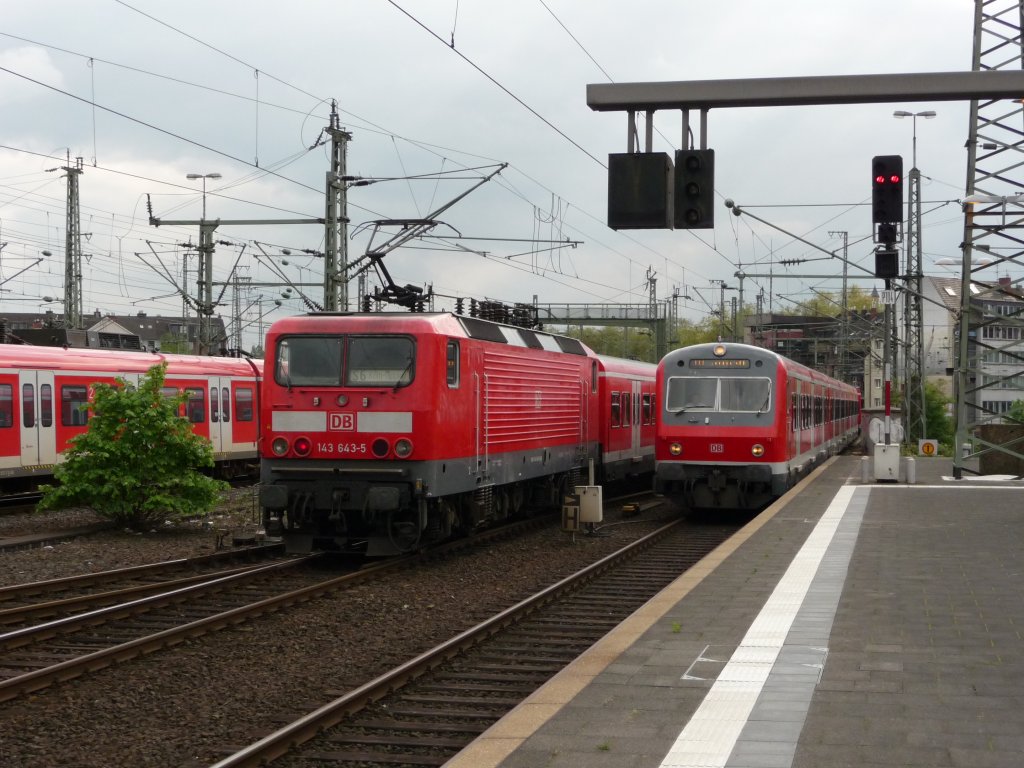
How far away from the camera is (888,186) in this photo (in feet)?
49.8

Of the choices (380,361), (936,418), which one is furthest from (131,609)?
(936,418)

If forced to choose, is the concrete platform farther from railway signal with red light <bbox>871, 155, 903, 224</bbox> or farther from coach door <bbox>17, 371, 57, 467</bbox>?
coach door <bbox>17, 371, 57, 467</bbox>

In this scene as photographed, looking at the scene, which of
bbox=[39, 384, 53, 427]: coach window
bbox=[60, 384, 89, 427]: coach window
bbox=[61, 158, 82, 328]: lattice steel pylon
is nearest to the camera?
bbox=[39, 384, 53, 427]: coach window

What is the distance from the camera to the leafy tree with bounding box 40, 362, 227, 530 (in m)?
17.2

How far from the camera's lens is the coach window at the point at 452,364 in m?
14.5

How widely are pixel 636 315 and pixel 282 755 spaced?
167 feet

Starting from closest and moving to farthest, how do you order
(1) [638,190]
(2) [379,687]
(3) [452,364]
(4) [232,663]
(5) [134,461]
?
(2) [379,687] → (4) [232,663] → (1) [638,190] → (3) [452,364] → (5) [134,461]

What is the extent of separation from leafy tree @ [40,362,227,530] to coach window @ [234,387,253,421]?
1079 centimetres

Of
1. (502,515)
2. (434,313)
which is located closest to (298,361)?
(434,313)

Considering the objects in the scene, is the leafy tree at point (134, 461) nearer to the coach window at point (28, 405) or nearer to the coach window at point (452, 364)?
the coach window at point (28, 405)

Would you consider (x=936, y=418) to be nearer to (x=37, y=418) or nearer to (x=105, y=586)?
(x=37, y=418)

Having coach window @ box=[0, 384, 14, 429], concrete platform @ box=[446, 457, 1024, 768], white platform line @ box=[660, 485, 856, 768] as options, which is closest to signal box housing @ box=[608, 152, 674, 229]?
concrete platform @ box=[446, 457, 1024, 768]

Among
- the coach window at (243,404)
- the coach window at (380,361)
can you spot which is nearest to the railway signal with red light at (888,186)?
the coach window at (380,361)

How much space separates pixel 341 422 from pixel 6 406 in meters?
9.49
